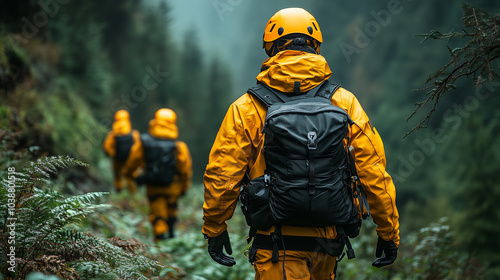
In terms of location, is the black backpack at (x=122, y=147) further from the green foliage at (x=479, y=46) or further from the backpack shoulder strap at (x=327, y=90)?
the green foliage at (x=479, y=46)

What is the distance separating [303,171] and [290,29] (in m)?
1.32

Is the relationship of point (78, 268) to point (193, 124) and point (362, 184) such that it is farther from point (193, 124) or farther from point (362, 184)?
point (193, 124)

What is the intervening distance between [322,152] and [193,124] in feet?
114

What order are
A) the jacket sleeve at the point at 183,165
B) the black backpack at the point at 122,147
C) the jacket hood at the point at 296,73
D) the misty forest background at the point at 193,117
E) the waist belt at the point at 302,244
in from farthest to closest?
the black backpack at the point at 122,147, the jacket sleeve at the point at 183,165, the misty forest background at the point at 193,117, the jacket hood at the point at 296,73, the waist belt at the point at 302,244

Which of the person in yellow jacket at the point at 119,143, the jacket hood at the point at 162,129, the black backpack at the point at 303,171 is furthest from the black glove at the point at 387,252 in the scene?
the person in yellow jacket at the point at 119,143

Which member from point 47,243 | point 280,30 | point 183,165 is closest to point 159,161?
point 183,165

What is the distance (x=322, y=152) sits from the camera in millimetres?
2623

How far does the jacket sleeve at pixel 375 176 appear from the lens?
282 cm

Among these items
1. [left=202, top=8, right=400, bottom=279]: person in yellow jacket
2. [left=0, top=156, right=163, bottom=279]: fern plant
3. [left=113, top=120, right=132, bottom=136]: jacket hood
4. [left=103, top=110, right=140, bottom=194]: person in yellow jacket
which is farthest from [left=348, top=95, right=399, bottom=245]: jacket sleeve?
[left=113, top=120, right=132, bottom=136]: jacket hood

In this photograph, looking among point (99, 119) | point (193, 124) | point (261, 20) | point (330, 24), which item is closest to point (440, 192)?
point (99, 119)

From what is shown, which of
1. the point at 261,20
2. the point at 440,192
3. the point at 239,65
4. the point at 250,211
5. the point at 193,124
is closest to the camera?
the point at 250,211

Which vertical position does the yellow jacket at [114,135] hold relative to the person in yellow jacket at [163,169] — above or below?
above

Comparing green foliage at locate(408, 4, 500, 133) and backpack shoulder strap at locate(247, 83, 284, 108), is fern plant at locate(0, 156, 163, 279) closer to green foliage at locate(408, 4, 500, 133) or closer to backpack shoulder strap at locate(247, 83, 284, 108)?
backpack shoulder strap at locate(247, 83, 284, 108)

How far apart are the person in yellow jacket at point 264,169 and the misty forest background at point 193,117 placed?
394 mm
